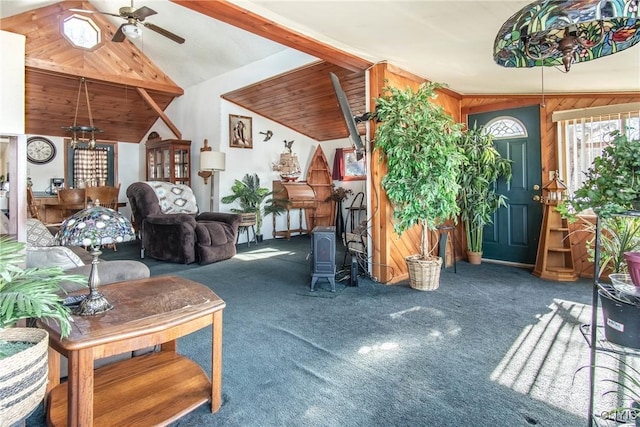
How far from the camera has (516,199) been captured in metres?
4.32

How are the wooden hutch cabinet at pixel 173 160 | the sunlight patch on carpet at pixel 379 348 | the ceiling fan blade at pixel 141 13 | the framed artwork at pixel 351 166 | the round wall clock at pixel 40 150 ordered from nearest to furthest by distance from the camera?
the sunlight patch on carpet at pixel 379 348 → the ceiling fan blade at pixel 141 13 → the wooden hutch cabinet at pixel 173 160 → the round wall clock at pixel 40 150 → the framed artwork at pixel 351 166

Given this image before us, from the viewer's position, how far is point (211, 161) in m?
5.57

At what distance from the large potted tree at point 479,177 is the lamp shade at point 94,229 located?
3779 mm

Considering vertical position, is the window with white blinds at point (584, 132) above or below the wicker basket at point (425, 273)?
above

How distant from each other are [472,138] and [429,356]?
3.11m

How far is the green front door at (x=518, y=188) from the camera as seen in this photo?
4184 mm

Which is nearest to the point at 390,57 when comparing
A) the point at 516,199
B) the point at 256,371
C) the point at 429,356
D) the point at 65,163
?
the point at 516,199

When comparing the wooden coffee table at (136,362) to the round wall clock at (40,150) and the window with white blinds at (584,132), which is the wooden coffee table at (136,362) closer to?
the window with white blinds at (584,132)

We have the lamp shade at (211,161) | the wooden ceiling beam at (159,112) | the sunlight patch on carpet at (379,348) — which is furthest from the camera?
the wooden ceiling beam at (159,112)

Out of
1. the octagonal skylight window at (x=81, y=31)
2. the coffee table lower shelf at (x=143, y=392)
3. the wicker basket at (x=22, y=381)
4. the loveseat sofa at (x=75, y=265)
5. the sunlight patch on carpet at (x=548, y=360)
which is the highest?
the octagonal skylight window at (x=81, y=31)

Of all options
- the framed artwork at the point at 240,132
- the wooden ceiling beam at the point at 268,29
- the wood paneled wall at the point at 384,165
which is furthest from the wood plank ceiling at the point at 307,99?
the wooden ceiling beam at the point at 268,29

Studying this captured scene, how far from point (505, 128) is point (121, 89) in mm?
6445

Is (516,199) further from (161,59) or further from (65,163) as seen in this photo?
Answer: (65,163)

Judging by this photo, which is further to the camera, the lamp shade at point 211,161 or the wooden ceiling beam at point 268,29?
the lamp shade at point 211,161
